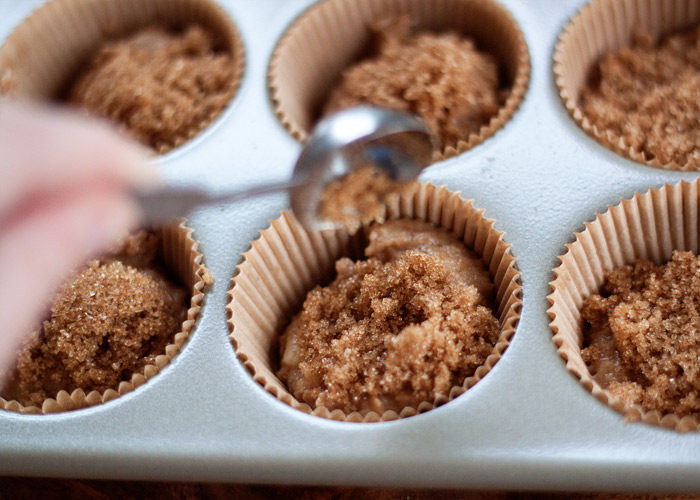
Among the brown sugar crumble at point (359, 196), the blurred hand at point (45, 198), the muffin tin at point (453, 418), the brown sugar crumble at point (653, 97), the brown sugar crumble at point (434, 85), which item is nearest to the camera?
the blurred hand at point (45, 198)

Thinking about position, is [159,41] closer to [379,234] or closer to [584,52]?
[379,234]

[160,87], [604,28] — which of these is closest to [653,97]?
[604,28]

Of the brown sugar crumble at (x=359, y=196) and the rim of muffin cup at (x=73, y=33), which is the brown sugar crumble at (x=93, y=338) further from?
the rim of muffin cup at (x=73, y=33)

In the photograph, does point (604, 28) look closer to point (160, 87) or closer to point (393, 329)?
point (393, 329)

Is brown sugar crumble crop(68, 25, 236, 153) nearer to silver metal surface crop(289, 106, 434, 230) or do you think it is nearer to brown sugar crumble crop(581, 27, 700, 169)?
silver metal surface crop(289, 106, 434, 230)

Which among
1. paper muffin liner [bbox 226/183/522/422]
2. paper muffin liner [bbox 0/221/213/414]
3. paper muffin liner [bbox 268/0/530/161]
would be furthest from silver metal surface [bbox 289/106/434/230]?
paper muffin liner [bbox 268/0/530/161]

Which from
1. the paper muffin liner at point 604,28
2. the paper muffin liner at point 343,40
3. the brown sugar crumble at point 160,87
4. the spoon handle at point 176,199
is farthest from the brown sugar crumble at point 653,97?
the brown sugar crumble at point 160,87

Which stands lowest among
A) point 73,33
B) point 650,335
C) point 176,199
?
point 650,335
